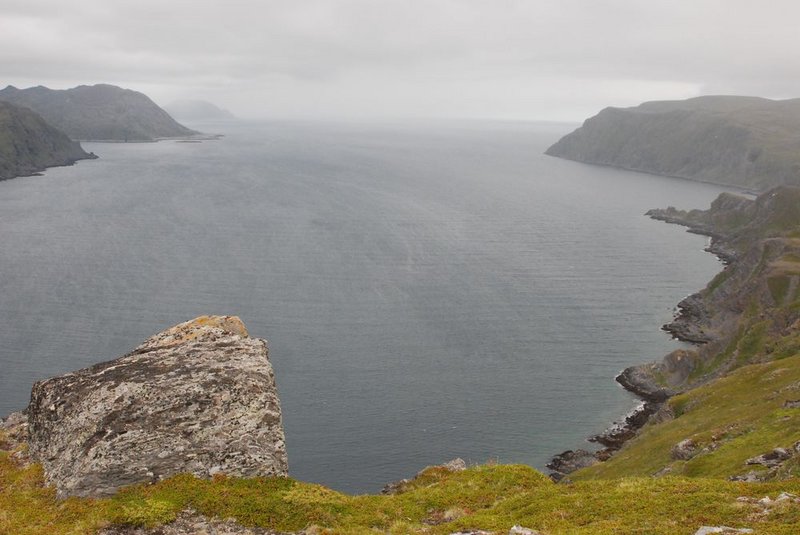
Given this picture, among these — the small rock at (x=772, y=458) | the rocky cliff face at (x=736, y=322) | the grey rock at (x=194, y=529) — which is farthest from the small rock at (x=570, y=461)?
the grey rock at (x=194, y=529)

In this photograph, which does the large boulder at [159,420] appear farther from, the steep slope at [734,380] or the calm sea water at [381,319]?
the calm sea water at [381,319]

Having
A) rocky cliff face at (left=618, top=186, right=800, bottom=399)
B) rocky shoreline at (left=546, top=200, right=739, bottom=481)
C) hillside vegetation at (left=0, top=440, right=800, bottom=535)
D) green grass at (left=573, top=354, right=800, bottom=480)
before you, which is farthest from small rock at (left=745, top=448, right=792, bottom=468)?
rocky cliff face at (left=618, top=186, right=800, bottom=399)

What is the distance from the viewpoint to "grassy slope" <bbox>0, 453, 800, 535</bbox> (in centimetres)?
1702

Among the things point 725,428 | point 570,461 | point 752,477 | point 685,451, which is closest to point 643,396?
point 570,461

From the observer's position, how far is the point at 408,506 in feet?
73.0

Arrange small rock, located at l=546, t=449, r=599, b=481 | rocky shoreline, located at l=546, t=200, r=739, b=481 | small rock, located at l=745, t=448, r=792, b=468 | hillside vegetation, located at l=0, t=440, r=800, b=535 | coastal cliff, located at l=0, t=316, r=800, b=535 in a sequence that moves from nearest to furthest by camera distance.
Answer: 1. hillside vegetation, located at l=0, t=440, r=800, b=535
2. coastal cliff, located at l=0, t=316, r=800, b=535
3. small rock, located at l=745, t=448, r=792, b=468
4. small rock, located at l=546, t=449, r=599, b=481
5. rocky shoreline, located at l=546, t=200, r=739, b=481

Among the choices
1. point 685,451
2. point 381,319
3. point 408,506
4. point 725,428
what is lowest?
point 381,319

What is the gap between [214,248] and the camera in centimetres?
17325

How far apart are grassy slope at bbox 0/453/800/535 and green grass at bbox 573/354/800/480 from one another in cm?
931

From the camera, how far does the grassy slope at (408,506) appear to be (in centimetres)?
1702

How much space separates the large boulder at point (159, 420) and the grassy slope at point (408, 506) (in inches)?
36.2

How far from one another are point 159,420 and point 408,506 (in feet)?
34.8

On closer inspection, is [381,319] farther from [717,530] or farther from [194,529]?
[717,530]

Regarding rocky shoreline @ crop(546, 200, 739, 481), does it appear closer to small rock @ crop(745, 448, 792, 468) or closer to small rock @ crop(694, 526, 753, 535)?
small rock @ crop(745, 448, 792, 468)
